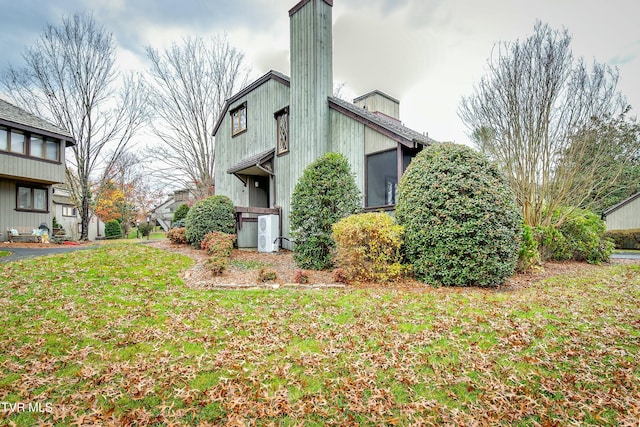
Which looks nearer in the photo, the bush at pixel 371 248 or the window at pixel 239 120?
the bush at pixel 371 248

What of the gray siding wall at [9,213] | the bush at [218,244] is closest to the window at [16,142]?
the gray siding wall at [9,213]

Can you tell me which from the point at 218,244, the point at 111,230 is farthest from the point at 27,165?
the point at 218,244

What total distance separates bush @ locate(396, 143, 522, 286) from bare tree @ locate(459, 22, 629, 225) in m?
4.06

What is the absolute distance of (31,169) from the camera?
14.3m

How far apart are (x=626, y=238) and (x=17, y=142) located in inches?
1346

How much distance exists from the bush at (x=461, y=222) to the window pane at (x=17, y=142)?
1781 centimetres

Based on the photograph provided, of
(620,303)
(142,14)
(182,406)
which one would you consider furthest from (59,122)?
(620,303)

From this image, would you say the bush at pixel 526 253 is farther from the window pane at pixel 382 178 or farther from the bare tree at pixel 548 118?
the window pane at pixel 382 178

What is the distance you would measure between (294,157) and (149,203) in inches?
945

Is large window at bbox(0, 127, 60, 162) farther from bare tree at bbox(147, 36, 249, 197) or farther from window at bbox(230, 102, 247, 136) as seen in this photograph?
window at bbox(230, 102, 247, 136)

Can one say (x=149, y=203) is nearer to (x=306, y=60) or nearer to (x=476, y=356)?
(x=306, y=60)

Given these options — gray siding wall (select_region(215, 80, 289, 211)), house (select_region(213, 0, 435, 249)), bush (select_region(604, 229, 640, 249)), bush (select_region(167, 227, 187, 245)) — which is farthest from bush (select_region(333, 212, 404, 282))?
bush (select_region(604, 229, 640, 249))

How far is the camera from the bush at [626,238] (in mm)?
18859

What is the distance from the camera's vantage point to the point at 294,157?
10.9m
